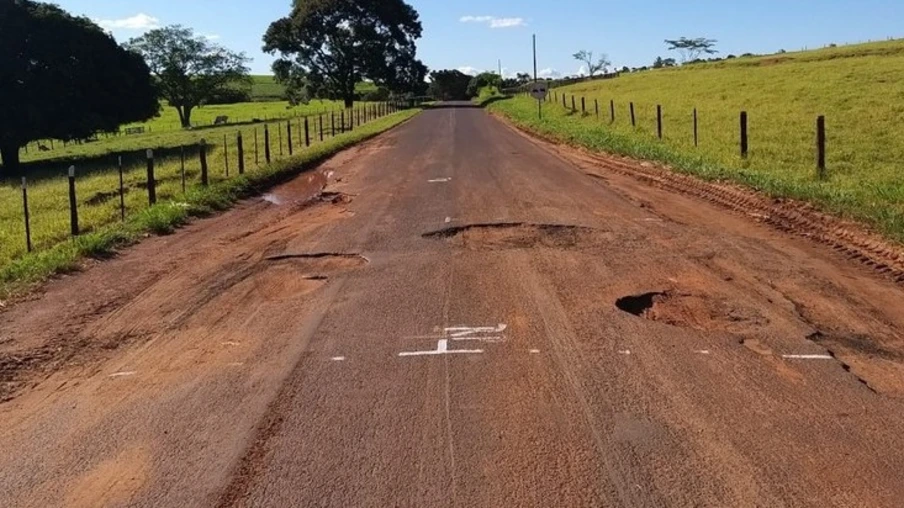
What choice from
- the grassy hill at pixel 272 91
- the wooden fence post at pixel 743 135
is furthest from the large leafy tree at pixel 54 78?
the grassy hill at pixel 272 91

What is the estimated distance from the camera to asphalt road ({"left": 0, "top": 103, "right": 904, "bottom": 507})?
4375 millimetres

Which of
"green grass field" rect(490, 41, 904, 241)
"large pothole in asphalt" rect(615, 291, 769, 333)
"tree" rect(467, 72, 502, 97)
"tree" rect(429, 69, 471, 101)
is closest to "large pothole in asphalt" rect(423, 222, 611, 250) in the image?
"large pothole in asphalt" rect(615, 291, 769, 333)

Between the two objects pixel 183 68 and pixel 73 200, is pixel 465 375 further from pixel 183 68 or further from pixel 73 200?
pixel 183 68

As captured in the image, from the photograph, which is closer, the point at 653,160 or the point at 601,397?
the point at 601,397

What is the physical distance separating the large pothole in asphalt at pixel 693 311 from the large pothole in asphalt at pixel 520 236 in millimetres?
2342

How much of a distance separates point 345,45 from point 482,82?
178 ft

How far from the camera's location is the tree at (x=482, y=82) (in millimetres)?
133750

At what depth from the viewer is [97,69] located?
1673 inches

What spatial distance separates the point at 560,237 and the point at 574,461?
20.3ft

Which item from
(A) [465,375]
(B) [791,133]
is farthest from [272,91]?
(A) [465,375]

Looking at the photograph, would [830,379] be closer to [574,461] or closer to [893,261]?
[574,461]

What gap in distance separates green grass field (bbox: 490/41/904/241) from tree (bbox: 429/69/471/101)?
90.2 m

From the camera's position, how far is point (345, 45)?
282ft

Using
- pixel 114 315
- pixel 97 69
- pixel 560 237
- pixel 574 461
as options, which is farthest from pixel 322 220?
pixel 97 69
